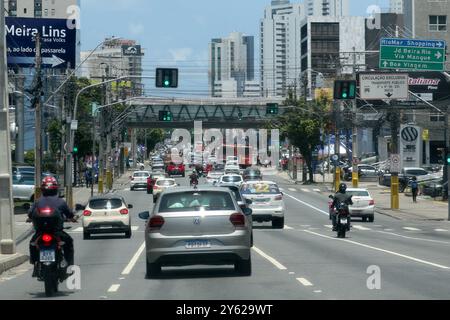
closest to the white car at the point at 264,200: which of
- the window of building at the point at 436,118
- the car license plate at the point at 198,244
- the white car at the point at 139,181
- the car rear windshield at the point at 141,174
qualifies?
the car license plate at the point at 198,244

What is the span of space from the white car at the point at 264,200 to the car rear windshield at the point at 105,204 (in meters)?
5.32

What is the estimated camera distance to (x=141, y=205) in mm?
65375

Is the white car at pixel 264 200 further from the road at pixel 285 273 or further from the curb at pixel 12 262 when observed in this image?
the curb at pixel 12 262

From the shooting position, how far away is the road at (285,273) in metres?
17.0

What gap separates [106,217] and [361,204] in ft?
55.1

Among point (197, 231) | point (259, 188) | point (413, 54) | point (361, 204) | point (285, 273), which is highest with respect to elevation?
point (413, 54)

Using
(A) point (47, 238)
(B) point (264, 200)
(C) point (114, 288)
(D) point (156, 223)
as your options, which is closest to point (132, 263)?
(D) point (156, 223)

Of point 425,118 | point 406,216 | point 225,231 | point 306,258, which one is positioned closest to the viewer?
point 225,231

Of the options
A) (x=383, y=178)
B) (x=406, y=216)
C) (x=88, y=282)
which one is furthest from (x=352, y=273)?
(x=383, y=178)

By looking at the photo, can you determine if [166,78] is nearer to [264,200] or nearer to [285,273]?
[264,200]

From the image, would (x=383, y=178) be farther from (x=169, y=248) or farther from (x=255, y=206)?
(x=169, y=248)

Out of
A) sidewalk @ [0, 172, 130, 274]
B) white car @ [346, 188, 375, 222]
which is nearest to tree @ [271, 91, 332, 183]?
sidewalk @ [0, 172, 130, 274]

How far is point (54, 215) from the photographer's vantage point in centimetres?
1698

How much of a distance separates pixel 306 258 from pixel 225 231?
6718 millimetres
